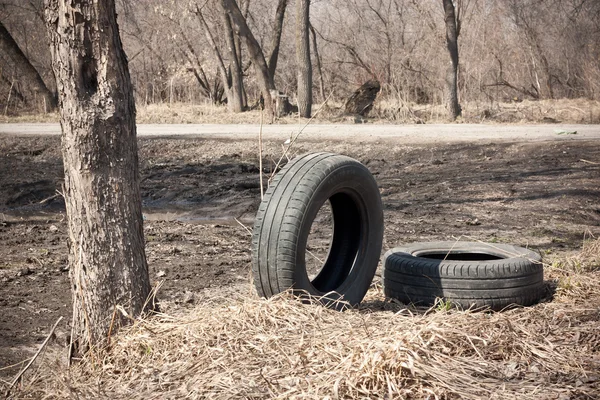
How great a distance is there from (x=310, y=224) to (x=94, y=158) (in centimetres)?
147

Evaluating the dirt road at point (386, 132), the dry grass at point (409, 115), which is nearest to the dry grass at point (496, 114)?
the dry grass at point (409, 115)

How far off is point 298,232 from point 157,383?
1405 mm

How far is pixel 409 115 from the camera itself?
20422 mm

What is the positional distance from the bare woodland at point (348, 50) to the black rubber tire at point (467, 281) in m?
21.5

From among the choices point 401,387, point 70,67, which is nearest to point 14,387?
point 70,67

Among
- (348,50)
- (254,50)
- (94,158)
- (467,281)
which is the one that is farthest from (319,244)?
(348,50)

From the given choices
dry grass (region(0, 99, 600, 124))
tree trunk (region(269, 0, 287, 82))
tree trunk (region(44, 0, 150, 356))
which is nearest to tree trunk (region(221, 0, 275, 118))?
dry grass (region(0, 99, 600, 124))

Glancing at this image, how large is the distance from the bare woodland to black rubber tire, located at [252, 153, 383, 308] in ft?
70.3

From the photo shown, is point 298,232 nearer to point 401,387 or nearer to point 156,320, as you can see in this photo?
point 156,320

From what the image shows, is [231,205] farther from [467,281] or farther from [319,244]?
[467,281]

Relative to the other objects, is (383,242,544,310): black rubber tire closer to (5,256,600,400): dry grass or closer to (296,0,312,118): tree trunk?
(5,256,600,400): dry grass

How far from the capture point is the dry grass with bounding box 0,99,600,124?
1938cm

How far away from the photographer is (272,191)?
4738mm

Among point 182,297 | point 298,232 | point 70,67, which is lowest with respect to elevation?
point 182,297
